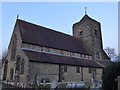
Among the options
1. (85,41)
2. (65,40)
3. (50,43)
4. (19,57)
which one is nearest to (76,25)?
(85,41)

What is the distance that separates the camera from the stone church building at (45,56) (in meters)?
21.6

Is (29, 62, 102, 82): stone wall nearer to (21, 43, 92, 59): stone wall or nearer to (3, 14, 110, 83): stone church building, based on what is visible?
(3, 14, 110, 83): stone church building

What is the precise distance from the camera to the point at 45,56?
24469 mm

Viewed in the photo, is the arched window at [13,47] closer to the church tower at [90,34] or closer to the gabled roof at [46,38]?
the gabled roof at [46,38]

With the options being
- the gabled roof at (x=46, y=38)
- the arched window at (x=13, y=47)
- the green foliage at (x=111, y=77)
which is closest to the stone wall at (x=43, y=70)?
the gabled roof at (x=46, y=38)

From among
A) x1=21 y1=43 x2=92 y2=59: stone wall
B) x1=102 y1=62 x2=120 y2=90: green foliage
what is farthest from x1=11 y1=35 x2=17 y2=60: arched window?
x1=102 y1=62 x2=120 y2=90: green foliage

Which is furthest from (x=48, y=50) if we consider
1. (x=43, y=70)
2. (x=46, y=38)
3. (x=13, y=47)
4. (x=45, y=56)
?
(x=13, y=47)

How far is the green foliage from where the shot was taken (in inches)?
551

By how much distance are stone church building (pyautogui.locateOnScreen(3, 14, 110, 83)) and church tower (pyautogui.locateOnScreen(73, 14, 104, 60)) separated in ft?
0.93

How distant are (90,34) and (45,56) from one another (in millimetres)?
20015

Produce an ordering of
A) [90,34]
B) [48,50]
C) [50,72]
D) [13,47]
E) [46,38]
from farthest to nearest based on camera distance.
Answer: [90,34] → [46,38] → [48,50] → [13,47] → [50,72]

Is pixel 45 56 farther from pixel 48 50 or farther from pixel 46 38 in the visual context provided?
pixel 46 38

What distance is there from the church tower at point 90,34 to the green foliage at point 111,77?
78.2 ft

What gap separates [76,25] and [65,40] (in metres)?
11.2
